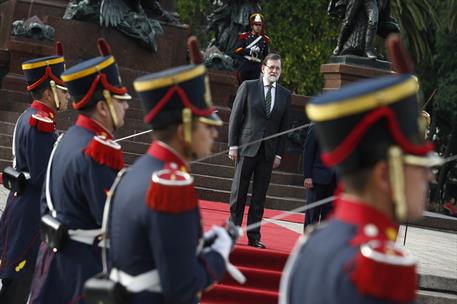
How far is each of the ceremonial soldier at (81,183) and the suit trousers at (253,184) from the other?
483 centimetres

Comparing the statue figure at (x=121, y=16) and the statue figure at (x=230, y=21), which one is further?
the statue figure at (x=230, y=21)

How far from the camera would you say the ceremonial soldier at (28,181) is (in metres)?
7.63

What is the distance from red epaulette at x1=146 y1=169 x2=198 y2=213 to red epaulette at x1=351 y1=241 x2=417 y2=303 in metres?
1.21

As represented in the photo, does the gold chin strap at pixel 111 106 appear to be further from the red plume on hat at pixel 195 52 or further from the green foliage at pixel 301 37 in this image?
the green foliage at pixel 301 37

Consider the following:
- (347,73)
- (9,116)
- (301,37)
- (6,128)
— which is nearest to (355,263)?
(347,73)

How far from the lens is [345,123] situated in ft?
10.2

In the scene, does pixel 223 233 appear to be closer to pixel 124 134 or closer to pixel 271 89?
pixel 271 89

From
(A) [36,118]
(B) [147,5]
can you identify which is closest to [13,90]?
(B) [147,5]

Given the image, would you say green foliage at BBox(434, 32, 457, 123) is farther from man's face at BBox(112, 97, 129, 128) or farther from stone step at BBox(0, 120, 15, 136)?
man's face at BBox(112, 97, 129, 128)

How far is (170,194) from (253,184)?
6716mm

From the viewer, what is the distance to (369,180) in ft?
10.2

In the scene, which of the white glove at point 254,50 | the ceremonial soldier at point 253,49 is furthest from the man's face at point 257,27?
the white glove at point 254,50

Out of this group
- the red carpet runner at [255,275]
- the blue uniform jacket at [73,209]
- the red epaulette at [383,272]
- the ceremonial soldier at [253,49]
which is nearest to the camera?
the red epaulette at [383,272]

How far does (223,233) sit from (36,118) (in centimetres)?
354
